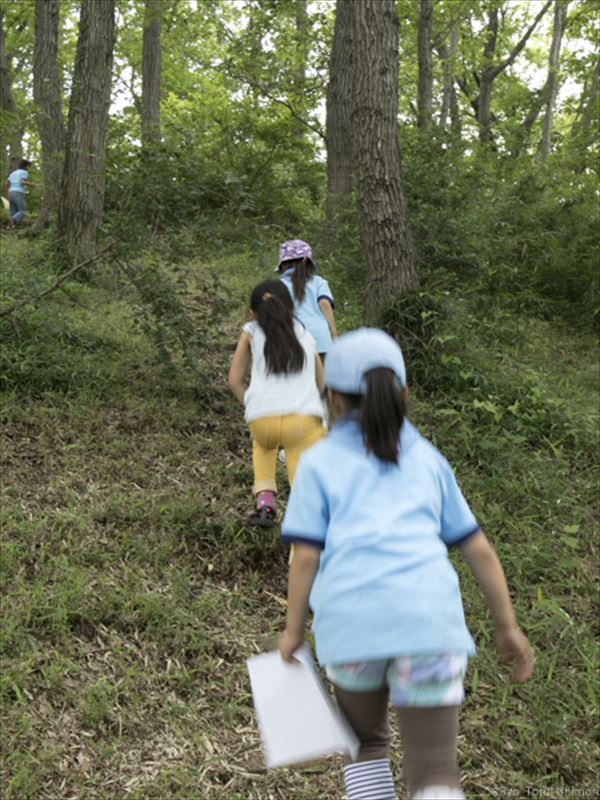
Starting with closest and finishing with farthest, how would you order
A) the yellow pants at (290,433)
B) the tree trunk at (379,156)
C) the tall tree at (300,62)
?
1. the yellow pants at (290,433)
2. the tree trunk at (379,156)
3. the tall tree at (300,62)

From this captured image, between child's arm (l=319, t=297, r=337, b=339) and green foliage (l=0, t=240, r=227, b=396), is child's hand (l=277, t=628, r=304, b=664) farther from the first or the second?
green foliage (l=0, t=240, r=227, b=396)

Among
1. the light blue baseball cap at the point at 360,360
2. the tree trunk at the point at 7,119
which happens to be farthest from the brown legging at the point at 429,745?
the tree trunk at the point at 7,119

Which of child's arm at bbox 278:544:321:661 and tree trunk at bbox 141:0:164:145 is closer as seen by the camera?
child's arm at bbox 278:544:321:661

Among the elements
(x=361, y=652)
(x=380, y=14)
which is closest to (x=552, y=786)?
(x=361, y=652)

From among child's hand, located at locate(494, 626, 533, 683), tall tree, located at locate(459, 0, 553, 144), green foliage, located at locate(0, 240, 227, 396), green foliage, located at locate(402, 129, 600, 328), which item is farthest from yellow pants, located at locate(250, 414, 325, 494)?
tall tree, located at locate(459, 0, 553, 144)

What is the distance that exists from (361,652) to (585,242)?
9.51 m

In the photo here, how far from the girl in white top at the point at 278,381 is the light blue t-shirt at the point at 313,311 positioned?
84 cm

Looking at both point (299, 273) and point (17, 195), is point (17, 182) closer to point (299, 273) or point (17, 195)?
point (17, 195)

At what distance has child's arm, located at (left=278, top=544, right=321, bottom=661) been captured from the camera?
6.98ft

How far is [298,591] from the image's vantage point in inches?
85.1

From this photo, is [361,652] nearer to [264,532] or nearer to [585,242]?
[264,532]

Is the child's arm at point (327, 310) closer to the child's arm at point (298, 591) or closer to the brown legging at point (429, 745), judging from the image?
the child's arm at point (298, 591)

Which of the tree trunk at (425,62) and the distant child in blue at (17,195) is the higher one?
the tree trunk at (425,62)

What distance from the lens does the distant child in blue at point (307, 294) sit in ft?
17.4
